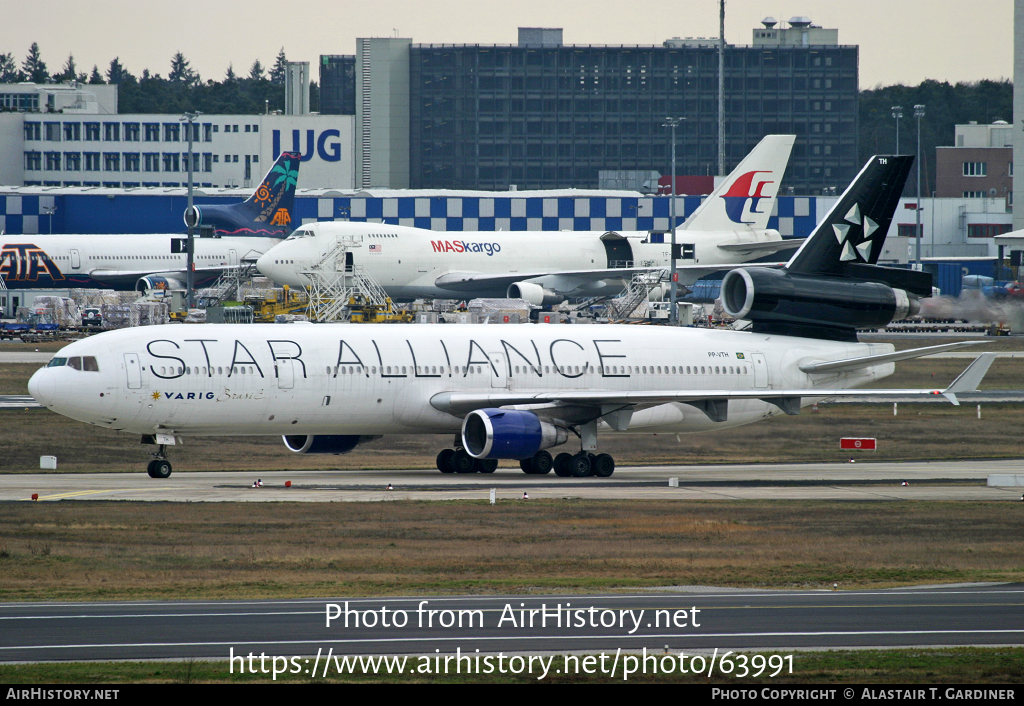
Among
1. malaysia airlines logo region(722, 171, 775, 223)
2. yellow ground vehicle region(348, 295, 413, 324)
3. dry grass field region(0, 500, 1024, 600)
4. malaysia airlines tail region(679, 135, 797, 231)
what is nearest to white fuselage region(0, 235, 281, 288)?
yellow ground vehicle region(348, 295, 413, 324)

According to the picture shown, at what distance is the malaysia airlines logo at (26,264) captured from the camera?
318 ft

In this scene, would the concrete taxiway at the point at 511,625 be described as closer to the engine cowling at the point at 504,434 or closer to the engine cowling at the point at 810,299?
the engine cowling at the point at 504,434

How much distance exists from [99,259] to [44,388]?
69.8 m

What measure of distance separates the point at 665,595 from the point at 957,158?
159037 millimetres

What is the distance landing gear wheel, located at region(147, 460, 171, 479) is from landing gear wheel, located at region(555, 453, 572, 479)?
10.8m

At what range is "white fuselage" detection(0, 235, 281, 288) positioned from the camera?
9794 cm

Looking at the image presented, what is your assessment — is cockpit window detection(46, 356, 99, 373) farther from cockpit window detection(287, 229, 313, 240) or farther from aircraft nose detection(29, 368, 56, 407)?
cockpit window detection(287, 229, 313, 240)

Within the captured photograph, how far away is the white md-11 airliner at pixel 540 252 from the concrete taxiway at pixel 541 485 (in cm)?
4421

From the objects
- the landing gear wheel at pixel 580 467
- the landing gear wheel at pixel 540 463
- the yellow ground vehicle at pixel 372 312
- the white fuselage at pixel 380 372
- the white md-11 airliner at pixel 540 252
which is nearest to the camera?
the white fuselage at pixel 380 372

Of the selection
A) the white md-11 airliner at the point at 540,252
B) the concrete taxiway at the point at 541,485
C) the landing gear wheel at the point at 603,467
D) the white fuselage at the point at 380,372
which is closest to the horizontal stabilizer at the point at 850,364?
the white fuselage at the point at 380,372

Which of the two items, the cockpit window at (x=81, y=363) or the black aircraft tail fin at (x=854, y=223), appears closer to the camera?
the cockpit window at (x=81, y=363)

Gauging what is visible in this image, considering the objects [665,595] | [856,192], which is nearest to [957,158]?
[856,192]

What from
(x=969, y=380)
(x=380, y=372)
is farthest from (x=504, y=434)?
(x=969, y=380)

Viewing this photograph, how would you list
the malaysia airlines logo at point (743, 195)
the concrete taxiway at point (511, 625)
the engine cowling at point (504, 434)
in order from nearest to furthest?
the concrete taxiway at point (511, 625) → the engine cowling at point (504, 434) → the malaysia airlines logo at point (743, 195)
